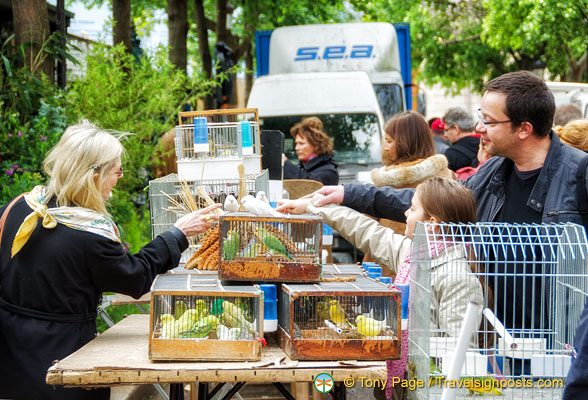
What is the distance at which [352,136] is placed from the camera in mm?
8961

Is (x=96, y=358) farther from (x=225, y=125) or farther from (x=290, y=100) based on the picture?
(x=290, y=100)

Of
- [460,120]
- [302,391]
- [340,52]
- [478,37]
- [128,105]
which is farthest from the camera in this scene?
[478,37]

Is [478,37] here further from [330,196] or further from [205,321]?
[205,321]

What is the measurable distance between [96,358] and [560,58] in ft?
61.5

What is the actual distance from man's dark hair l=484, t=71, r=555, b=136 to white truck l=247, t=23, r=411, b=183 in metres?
4.50

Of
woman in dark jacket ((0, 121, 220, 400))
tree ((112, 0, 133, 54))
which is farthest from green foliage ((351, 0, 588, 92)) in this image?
woman in dark jacket ((0, 121, 220, 400))

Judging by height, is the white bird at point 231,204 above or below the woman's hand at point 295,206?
above

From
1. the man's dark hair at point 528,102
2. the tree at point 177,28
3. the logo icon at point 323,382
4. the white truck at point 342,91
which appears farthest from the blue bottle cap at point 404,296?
the tree at point 177,28

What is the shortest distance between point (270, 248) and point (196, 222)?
63 centimetres

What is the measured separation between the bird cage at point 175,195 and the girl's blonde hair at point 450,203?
1.39 metres

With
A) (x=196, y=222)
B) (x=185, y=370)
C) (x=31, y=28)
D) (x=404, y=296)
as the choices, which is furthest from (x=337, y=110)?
(x=185, y=370)

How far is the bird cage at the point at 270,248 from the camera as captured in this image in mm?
3240

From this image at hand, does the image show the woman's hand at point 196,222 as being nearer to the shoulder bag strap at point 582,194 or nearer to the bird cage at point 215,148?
the bird cage at point 215,148

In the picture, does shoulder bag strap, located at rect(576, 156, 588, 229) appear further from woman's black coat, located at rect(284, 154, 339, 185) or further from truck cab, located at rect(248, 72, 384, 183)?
truck cab, located at rect(248, 72, 384, 183)
